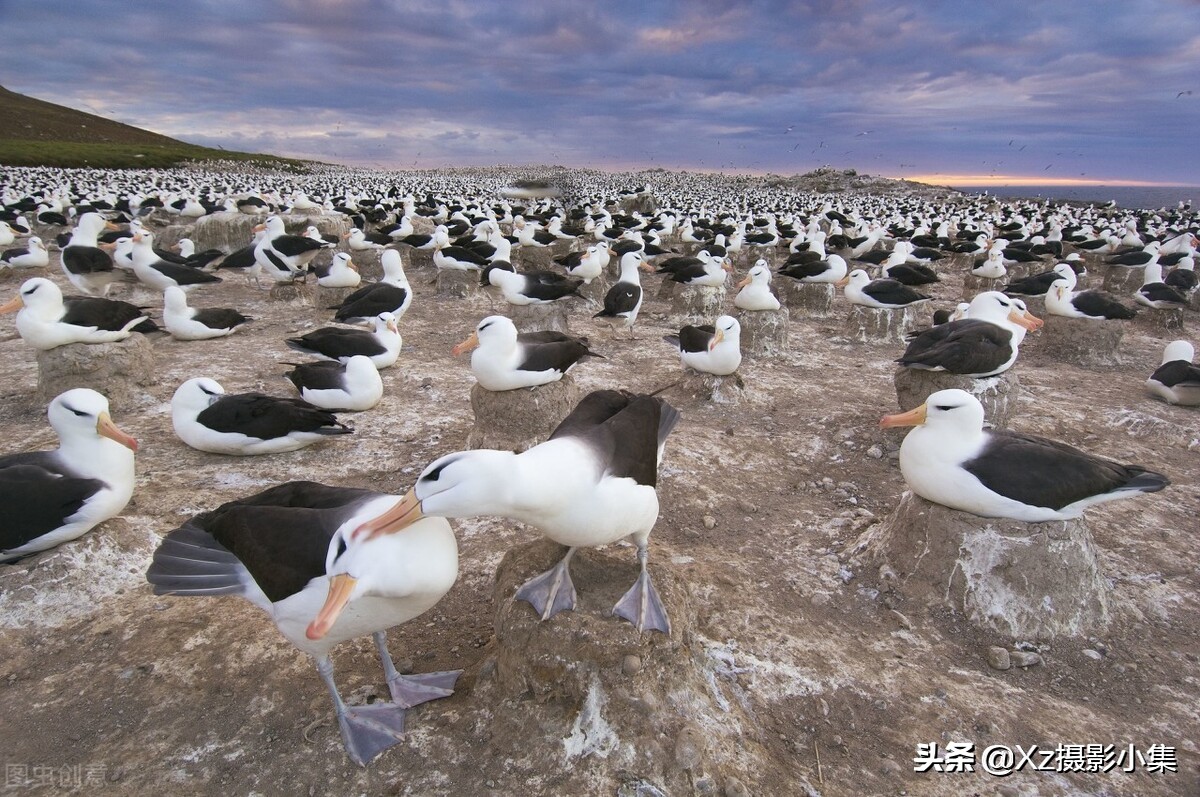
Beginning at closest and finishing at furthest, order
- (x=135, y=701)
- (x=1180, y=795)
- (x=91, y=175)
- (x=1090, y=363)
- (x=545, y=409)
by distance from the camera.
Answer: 1. (x=1180, y=795)
2. (x=135, y=701)
3. (x=545, y=409)
4. (x=1090, y=363)
5. (x=91, y=175)

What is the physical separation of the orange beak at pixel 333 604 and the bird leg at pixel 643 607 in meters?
1.42

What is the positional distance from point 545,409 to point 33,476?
4.23 metres

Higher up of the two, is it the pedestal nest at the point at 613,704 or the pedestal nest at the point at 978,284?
the pedestal nest at the point at 978,284

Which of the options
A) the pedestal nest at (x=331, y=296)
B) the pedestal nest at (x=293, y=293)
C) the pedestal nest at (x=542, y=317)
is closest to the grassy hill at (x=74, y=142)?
the pedestal nest at (x=293, y=293)

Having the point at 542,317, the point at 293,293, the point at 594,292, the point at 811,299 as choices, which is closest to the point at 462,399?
the point at 542,317

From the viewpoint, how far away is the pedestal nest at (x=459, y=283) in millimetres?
15242

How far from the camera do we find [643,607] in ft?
11.5

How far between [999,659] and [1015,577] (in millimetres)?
610

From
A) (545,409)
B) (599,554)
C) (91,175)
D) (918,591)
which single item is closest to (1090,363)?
(918,591)

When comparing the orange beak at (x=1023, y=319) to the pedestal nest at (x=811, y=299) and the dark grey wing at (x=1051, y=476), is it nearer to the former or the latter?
the dark grey wing at (x=1051, y=476)

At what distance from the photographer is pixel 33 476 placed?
447 centimetres

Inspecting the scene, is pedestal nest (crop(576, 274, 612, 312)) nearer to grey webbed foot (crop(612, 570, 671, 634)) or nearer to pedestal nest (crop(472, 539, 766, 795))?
grey webbed foot (crop(612, 570, 671, 634))

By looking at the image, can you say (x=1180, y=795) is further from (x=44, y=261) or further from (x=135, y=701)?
(x=44, y=261)

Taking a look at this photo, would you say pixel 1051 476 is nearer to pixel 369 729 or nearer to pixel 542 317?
pixel 369 729
